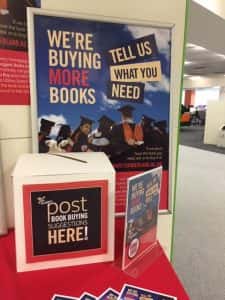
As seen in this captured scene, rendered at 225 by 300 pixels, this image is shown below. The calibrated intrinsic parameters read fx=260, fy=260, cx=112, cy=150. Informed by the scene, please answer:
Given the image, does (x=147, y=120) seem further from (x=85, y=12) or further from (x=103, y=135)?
(x=85, y=12)

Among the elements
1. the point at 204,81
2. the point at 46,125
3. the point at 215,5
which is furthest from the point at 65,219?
the point at 204,81

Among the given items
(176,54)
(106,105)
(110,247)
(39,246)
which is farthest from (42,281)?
(176,54)

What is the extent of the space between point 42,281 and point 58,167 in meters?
0.32

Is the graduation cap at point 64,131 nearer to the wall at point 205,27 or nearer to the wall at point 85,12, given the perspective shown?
the wall at point 85,12

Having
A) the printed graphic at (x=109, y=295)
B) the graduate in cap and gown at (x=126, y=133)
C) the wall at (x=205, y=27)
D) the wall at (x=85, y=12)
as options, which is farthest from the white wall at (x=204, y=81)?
the printed graphic at (x=109, y=295)

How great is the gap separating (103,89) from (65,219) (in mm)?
512

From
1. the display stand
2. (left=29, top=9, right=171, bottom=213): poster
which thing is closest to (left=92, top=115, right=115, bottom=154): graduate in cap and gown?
(left=29, top=9, right=171, bottom=213): poster

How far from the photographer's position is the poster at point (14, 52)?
2.91ft

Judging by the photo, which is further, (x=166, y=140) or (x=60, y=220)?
(x=166, y=140)

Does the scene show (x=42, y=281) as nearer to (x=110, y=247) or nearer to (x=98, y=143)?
(x=110, y=247)

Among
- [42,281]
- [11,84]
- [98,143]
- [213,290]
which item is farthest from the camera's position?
[213,290]

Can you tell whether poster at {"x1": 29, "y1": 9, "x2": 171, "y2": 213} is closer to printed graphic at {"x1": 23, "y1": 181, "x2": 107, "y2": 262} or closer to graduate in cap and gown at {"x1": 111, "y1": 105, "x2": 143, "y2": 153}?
graduate in cap and gown at {"x1": 111, "y1": 105, "x2": 143, "y2": 153}

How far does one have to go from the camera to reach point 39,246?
741mm

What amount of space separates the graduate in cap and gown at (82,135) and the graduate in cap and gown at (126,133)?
0.10m
